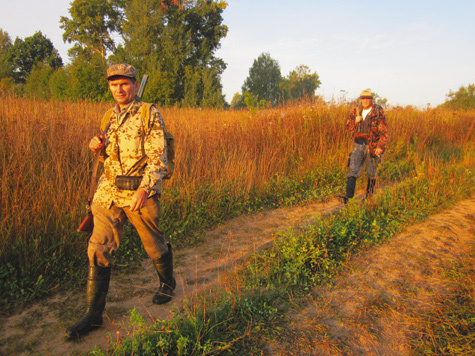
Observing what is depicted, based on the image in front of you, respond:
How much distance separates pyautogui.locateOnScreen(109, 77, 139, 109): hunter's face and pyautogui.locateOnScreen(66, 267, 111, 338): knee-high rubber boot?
1.38 metres

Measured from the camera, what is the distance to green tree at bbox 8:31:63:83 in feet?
128

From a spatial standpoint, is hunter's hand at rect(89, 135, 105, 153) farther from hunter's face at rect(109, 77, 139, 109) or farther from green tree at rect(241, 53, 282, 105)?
green tree at rect(241, 53, 282, 105)

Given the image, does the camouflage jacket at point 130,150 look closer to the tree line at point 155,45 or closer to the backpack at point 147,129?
the backpack at point 147,129

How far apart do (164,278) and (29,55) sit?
4959 centimetres

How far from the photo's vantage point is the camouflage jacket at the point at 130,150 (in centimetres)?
233

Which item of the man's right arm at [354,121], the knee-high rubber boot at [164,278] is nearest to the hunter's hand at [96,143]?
the knee-high rubber boot at [164,278]

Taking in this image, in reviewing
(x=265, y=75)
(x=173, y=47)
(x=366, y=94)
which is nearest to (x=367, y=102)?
(x=366, y=94)

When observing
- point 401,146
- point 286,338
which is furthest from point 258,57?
point 286,338

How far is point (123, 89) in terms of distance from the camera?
2.36m

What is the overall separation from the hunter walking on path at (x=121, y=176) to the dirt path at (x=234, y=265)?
28 cm

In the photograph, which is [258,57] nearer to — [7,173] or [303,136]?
[303,136]

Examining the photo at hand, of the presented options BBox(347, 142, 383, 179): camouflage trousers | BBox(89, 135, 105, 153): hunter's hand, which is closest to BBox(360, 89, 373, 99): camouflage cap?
BBox(347, 142, 383, 179): camouflage trousers

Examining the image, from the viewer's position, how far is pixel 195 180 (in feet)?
16.4

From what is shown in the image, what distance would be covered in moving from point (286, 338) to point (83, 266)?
2306 mm
